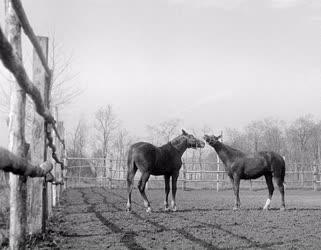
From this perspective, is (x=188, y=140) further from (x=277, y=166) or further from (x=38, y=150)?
(x=38, y=150)

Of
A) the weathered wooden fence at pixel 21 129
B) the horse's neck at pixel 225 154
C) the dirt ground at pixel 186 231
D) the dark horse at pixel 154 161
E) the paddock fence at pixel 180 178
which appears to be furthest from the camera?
the paddock fence at pixel 180 178

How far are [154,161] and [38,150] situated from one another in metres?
5.16

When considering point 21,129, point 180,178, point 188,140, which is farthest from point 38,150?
point 180,178

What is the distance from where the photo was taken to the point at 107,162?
26.6 metres

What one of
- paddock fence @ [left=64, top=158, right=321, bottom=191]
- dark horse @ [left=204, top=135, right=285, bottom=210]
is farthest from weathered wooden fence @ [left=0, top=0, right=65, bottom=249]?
paddock fence @ [left=64, top=158, right=321, bottom=191]

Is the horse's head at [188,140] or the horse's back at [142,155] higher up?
the horse's head at [188,140]

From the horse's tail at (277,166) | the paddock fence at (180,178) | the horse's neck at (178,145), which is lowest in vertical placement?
the paddock fence at (180,178)

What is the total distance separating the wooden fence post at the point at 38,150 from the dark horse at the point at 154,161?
428 cm

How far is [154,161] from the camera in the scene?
1072cm

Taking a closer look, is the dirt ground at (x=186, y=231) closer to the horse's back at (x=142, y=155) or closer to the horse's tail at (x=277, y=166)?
the horse's back at (x=142, y=155)

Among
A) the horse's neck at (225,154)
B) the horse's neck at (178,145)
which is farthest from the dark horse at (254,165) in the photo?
the horse's neck at (178,145)

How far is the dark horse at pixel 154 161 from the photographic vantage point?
10.4 m

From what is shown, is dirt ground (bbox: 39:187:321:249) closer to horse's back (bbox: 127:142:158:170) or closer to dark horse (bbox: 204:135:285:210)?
horse's back (bbox: 127:142:158:170)

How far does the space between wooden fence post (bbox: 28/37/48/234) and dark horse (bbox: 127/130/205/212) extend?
428 centimetres
